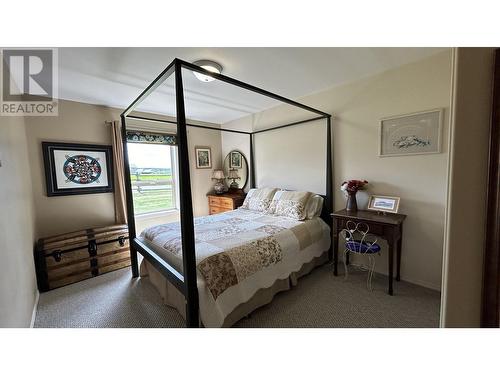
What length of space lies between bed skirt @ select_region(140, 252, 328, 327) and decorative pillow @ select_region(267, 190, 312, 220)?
61 centimetres

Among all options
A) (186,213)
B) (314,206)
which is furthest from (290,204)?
(186,213)

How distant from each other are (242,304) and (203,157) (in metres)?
3.14

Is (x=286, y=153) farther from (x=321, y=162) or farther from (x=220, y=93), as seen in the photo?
(x=220, y=93)

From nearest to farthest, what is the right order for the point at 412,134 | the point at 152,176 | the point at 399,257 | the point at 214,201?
the point at 412,134
the point at 399,257
the point at 152,176
the point at 214,201

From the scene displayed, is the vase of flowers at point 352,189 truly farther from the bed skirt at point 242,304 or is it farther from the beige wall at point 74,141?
the beige wall at point 74,141

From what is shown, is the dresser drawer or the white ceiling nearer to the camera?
the white ceiling

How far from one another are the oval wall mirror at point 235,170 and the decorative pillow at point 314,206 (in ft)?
5.09

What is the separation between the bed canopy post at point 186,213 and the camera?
4.23ft

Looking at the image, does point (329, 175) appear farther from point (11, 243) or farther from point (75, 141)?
point (75, 141)

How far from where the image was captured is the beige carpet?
171 centimetres

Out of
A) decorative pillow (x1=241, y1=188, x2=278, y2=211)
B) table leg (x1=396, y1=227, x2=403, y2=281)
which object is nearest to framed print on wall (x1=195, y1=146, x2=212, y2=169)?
decorative pillow (x1=241, y1=188, x2=278, y2=211)

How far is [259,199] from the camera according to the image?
3232mm

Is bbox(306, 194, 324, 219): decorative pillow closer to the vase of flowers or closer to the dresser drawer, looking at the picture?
the vase of flowers

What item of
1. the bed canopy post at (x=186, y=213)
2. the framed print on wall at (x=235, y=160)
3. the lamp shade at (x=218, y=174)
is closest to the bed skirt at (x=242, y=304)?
the bed canopy post at (x=186, y=213)
